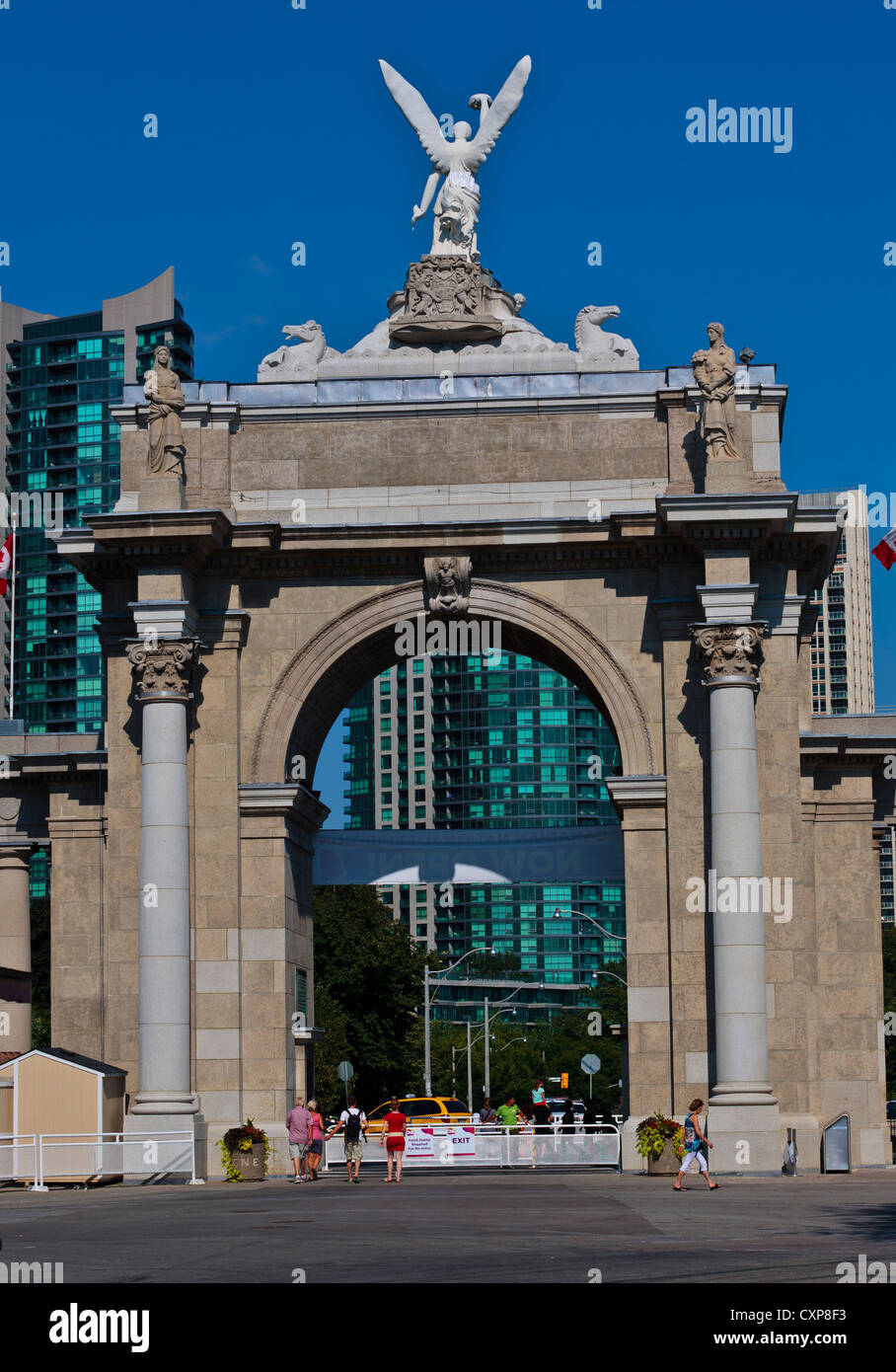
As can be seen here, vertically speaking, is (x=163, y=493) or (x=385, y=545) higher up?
(x=163, y=493)

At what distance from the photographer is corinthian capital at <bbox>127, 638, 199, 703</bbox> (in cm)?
3709

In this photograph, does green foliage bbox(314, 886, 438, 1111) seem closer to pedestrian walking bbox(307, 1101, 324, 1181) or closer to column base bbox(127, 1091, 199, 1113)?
pedestrian walking bbox(307, 1101, 324, 1181)

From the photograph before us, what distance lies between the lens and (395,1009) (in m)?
96.0

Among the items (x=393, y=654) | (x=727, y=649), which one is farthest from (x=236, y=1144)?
(x=727, y=649)

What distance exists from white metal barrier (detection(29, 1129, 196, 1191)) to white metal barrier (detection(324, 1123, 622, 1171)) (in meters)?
6.51

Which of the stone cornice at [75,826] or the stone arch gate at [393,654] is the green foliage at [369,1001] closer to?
the stone cornice at [75,826]

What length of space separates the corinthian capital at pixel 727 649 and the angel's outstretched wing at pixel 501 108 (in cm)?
1096

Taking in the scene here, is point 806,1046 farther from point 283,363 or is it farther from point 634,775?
point 283,363

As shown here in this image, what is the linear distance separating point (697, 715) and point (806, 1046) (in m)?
6.06

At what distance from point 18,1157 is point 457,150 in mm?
20517

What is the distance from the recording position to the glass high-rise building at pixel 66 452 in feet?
516

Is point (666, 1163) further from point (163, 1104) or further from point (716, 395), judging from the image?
point (716, 395)

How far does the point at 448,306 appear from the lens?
131 feet
